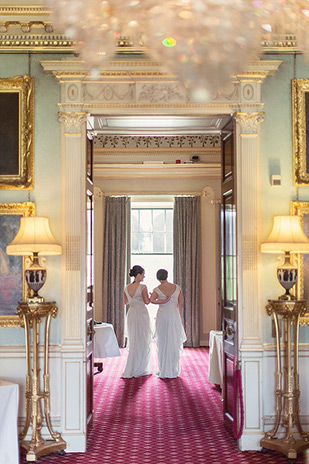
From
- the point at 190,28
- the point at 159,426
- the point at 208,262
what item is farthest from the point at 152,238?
the point at 190,28

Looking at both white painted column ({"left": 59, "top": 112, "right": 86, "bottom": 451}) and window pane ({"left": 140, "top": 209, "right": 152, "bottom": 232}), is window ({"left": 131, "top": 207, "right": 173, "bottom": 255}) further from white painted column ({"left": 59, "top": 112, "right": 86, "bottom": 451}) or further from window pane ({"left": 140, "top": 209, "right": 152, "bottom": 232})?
white painted column ({"left": 59, "top": 112, "right": 86, "bottom": 451})

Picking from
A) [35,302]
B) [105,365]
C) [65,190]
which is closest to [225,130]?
[65,190]

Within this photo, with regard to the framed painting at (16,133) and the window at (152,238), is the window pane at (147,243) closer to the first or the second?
the window at (152,238)

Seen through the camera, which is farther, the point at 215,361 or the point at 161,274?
the point at 161,274

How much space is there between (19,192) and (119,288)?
698 cm

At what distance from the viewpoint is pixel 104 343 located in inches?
386

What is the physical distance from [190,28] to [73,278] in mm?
4340

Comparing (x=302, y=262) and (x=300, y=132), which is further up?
(x=300, y=132)

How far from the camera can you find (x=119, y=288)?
13.0m

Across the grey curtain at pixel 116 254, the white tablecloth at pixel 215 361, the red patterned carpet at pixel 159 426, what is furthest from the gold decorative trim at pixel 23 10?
the grey curtain at pixel 116 254

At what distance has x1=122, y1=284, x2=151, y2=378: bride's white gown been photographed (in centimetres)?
986

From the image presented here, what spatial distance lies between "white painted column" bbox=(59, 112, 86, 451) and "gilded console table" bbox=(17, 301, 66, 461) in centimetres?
16

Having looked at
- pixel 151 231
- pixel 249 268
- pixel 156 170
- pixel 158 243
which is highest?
pixel 156 170

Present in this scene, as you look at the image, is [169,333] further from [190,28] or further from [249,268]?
[190,28]
